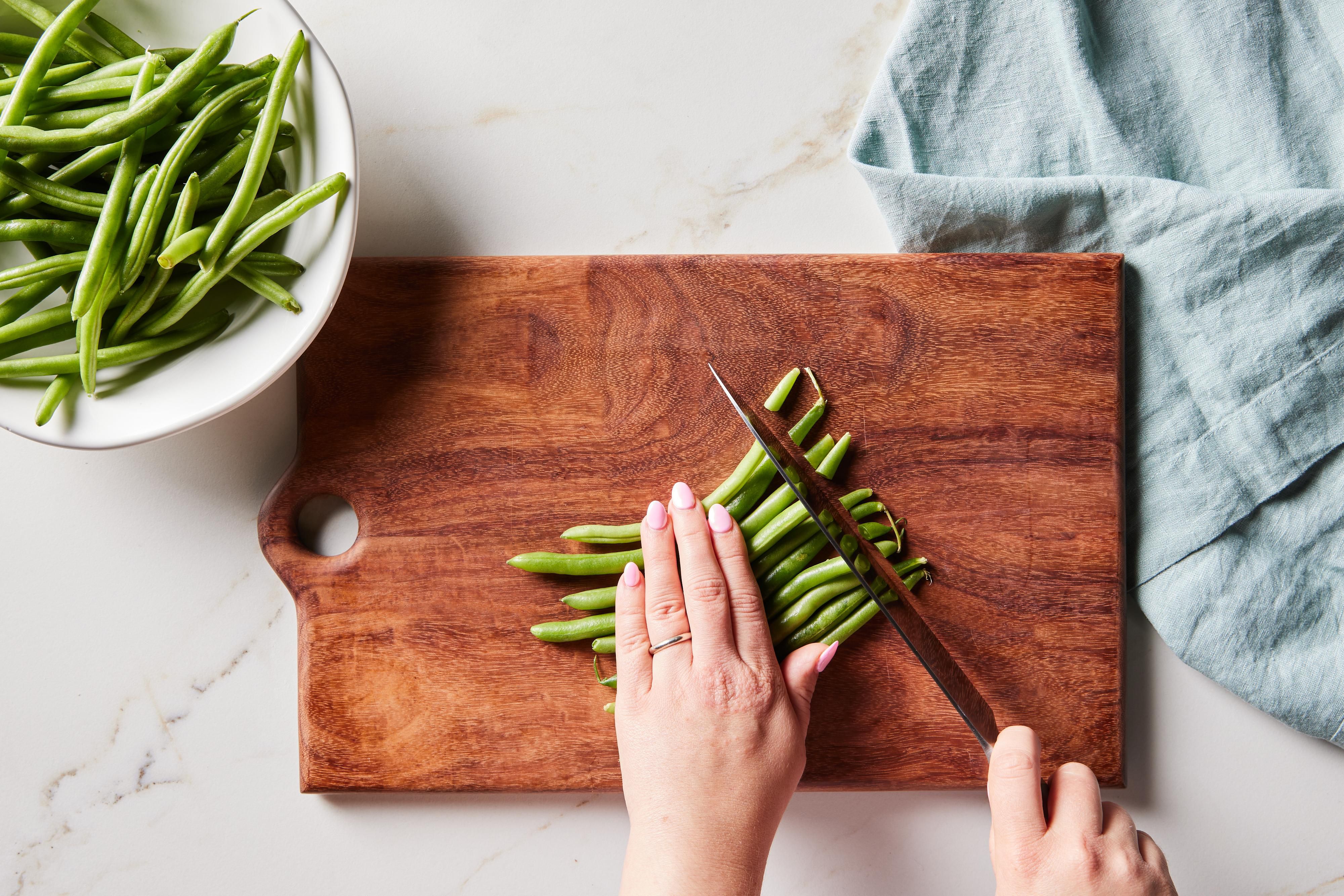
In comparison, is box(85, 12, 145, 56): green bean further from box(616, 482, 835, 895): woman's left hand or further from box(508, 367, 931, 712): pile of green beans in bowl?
box(616, 482, 835, 895): woman's left hand

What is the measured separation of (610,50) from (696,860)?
1.91 metres

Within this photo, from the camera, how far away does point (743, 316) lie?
75.5 inches

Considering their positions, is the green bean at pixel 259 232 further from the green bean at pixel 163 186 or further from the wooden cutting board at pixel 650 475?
the wooden cutting board at pixel 650 475

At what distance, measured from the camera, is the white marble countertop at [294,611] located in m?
2.04

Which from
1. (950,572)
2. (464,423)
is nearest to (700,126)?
(464,423)

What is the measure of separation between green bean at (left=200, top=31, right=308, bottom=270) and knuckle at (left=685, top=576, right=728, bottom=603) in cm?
118

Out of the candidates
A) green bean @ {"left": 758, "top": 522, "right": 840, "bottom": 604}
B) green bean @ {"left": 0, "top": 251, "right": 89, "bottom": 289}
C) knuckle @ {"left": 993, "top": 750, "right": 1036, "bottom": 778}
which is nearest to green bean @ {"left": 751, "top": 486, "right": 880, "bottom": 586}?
green bean @ {"left": 758, "top": 522, "right": 840, "bottom": 604}

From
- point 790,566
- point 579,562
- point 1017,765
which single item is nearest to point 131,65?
point 579,562

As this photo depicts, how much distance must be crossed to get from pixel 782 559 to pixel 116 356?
58.0 inches

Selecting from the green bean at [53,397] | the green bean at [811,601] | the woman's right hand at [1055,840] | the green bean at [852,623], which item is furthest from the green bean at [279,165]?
the woman's right hand at [1055,840]

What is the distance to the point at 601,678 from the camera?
6.28 ft

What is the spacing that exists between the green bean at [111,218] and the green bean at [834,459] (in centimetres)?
151

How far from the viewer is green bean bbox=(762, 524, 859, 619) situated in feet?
6.12

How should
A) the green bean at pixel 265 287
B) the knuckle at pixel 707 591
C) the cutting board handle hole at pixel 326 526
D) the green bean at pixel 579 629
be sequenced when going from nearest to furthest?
the green bean at pixel 265 287, the knuckle at pixel 707 591, the green bean at pixel 579 629, the cutting board handle hole at pixel 326 526
